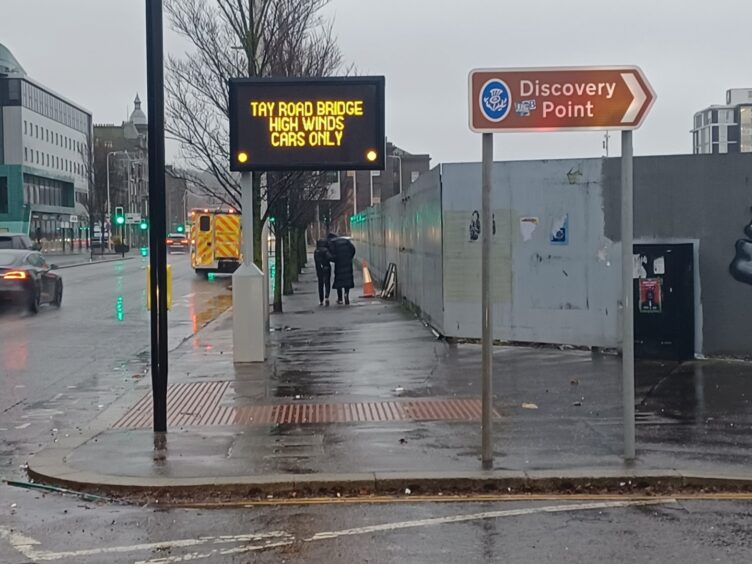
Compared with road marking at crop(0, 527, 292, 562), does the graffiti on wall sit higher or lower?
higher

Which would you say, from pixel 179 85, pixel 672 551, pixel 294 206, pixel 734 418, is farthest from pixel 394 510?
pixel 294 206

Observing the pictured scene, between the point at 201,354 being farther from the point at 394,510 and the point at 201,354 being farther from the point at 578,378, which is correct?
Answer: the point at 394,510

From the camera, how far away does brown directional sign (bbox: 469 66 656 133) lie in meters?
7.45

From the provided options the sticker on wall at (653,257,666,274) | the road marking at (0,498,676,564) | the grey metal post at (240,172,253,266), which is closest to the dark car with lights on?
the grey metal post at (240,172,253,266)

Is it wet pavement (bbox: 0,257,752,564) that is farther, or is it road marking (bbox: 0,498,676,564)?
wet pavement (bbox: 0,257,752,564)

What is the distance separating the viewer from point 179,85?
1797 cm

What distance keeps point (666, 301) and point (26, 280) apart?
50.5 ft

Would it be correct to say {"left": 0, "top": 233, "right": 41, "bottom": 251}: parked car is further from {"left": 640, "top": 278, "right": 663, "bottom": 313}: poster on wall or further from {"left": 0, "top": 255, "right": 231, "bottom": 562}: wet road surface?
{"left": 640, "top": 278, "right": 663, "bottom": 313}: poster on wall

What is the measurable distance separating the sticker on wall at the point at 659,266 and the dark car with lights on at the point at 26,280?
15229 mm

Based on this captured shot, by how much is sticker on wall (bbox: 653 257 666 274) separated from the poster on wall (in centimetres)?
11

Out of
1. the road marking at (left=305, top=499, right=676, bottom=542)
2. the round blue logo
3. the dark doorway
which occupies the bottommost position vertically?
the road marking at (left=305, top=499, right=676, bottom=542)

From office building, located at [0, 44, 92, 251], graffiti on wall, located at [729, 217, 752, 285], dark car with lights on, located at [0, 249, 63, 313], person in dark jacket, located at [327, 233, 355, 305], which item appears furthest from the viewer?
office building, located at [0, 44, 92, 251]

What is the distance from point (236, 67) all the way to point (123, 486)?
12.5m

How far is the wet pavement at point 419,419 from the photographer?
25.0 feet
